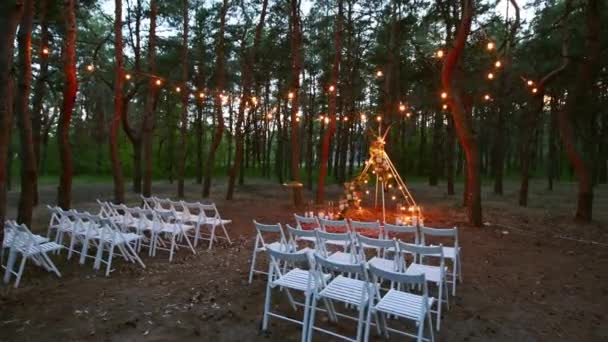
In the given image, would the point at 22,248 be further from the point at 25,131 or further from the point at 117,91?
the point at 117,91

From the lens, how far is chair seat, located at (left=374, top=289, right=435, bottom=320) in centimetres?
312

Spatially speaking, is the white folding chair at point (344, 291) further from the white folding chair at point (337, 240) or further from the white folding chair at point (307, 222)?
the white folding chair at point (307, 222)

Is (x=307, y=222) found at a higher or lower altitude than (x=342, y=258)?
higher

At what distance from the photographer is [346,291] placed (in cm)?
357

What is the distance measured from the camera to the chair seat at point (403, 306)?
312cm

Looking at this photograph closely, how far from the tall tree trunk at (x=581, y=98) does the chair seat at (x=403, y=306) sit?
9.40m

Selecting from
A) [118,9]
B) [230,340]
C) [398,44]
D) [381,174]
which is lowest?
[230,340]

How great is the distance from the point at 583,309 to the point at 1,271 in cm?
742

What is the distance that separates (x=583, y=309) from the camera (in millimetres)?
4473

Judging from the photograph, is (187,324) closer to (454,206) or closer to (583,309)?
(583,309)

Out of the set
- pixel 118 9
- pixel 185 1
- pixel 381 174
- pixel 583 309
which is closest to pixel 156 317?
pixel 583 309

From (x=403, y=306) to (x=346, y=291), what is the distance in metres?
0.54

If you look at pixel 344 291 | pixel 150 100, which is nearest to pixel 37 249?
pixel 344 291

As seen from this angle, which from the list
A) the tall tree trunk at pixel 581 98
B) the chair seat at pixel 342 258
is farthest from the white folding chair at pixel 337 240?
the tall tree trunk at pixel 581 98
